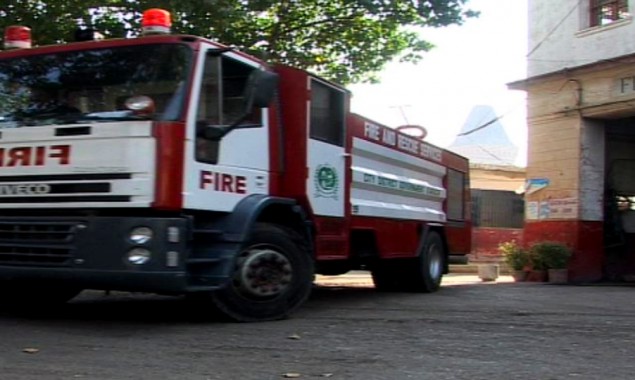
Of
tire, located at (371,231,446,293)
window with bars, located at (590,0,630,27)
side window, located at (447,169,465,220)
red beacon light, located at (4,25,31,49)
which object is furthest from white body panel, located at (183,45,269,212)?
window with bars, located at (590,0,630,27)

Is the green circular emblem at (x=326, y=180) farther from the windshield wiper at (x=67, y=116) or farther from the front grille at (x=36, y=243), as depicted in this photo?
the front grille at (x=36, y=243)

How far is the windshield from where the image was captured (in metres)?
6.68

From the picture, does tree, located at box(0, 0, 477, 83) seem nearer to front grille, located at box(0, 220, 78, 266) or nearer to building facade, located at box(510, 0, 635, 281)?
building facade, located at box(510, 0, 635, 281)

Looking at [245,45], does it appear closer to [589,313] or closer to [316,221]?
[316,221]

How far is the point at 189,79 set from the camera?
6.73 metres

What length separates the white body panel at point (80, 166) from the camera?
6.41 meters

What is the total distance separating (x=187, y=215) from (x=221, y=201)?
428mm

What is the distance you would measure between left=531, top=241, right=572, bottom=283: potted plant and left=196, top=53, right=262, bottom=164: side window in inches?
424

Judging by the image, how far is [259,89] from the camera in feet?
23.0

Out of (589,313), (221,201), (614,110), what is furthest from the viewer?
(614,110)

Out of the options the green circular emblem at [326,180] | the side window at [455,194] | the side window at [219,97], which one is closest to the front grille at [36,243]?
the side window at [219,97]

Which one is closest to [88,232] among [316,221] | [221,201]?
[221,201]

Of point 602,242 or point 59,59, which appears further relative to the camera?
point 602,242

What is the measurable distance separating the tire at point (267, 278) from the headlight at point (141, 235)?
89cm
